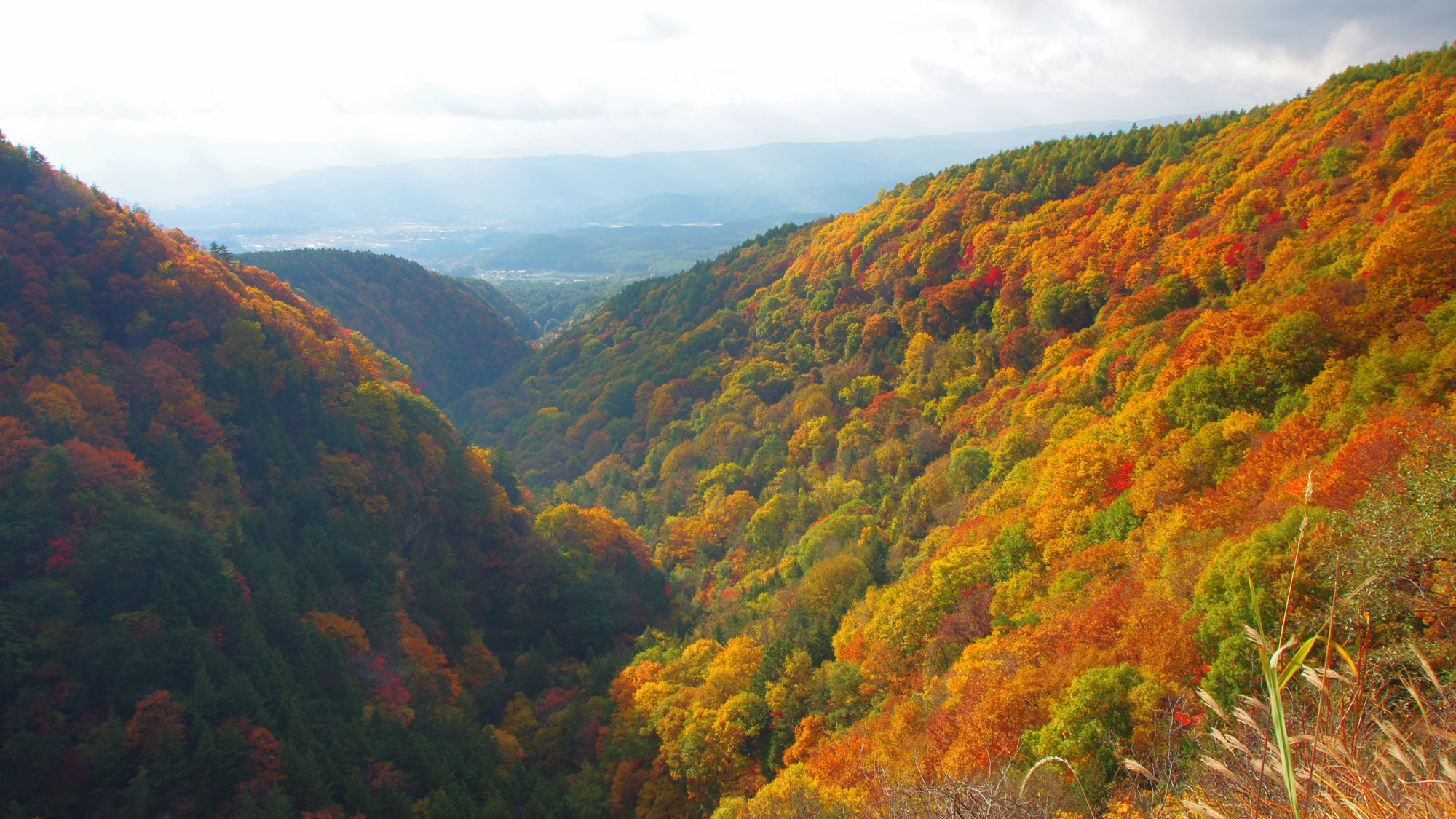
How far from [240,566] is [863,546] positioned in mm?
32045

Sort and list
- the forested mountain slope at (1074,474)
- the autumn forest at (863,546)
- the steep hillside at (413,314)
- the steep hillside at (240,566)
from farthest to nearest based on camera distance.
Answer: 1. the steep hillside at (413,314)
2. the steep hillside at (240,566)
3. the forested mountain slope at (1074,474)
4. the autumn forest at (863,546)

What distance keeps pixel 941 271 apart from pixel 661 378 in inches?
1640

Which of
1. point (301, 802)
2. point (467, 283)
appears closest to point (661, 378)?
point (301, 802)

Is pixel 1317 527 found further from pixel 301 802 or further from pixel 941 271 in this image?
pixel 941 271

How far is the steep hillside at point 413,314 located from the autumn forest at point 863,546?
74474 mm

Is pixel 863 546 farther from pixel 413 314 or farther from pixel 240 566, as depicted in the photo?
pixel 413 314

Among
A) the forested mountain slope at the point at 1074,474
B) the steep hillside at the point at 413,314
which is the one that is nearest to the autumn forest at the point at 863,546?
the forested mountain slope at the point at 1074,474

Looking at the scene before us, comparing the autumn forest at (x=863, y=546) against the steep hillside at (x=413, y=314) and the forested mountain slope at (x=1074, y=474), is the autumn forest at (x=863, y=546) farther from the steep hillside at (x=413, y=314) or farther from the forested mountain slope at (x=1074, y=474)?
the steep hillside at (x=413, y=314)

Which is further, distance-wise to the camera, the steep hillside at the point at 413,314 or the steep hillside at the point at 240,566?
the steep hillside at the point at 413,314

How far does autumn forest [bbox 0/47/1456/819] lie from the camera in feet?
45.9

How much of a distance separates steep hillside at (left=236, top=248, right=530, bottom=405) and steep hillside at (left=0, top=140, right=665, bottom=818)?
81123 mm

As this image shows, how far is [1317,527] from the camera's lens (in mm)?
15047

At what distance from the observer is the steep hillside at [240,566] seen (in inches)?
949

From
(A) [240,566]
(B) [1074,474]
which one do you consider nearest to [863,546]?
(B) [1074,474]
